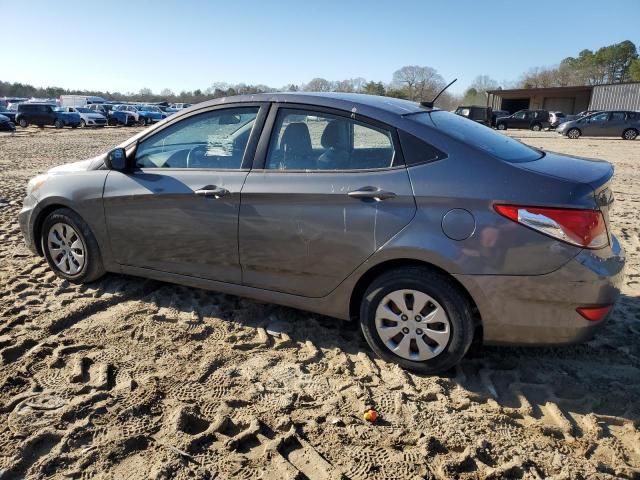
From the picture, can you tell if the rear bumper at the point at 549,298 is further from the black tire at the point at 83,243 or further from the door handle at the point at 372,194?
the black tire at the point at 83,243

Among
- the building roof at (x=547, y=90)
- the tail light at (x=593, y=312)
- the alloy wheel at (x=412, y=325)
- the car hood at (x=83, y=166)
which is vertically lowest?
the alloy wheel at (x=412, y=325)

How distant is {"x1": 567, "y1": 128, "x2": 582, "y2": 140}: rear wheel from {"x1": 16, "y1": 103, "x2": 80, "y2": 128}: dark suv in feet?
106

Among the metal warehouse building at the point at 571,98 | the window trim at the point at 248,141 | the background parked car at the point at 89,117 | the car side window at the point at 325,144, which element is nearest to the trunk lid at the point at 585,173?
the car side window at the point at 325,144

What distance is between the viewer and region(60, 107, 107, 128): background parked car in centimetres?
3529

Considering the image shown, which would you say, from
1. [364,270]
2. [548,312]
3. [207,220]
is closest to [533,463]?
[548,312]

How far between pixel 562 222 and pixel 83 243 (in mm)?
3715

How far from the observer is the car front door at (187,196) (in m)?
3.51

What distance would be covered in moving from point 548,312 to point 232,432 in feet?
6.11

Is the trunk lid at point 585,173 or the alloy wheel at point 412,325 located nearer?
the trunk lid at point 585,173

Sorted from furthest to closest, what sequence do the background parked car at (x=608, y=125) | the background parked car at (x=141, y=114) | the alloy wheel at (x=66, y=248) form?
the background parked car at (x=141, y=114) < the background parked car at (x=608, y=125) < the alloy wheel at (x=66, y=248)

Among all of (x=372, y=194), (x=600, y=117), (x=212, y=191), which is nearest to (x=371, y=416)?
(x=372, y=194)

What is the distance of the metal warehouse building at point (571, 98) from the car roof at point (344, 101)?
48.5 metres

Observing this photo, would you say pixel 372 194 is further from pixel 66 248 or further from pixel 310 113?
pixel 66 248

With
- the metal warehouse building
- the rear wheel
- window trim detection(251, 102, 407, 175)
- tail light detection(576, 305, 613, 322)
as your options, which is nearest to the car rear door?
the rear wheel
